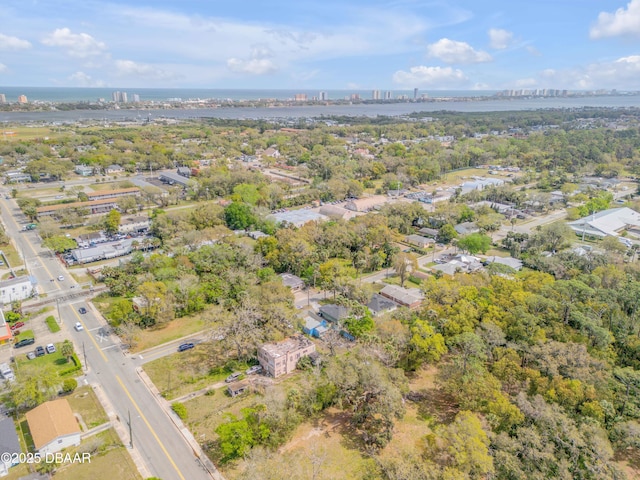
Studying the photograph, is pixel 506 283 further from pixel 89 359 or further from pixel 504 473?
pixel 89 359

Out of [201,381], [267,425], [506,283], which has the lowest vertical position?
[201,381]

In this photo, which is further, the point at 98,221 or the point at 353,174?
the point at 353,174

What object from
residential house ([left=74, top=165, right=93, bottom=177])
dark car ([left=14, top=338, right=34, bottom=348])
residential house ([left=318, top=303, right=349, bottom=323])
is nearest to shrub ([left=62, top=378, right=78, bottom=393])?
dark car ([left=14, top=338, right=34, bottom=348])

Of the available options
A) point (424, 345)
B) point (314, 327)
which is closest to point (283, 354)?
point (314, 327)

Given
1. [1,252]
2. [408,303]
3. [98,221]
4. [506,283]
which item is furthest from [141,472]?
[98,221]

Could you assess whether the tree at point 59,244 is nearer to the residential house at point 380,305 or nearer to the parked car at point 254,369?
the parked car at point 254,369

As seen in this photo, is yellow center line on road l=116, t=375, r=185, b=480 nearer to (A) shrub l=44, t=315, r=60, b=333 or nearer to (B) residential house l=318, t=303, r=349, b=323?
(A) shrub l=44, t=315, r=60, b=333

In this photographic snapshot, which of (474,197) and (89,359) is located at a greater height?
(474,197)
